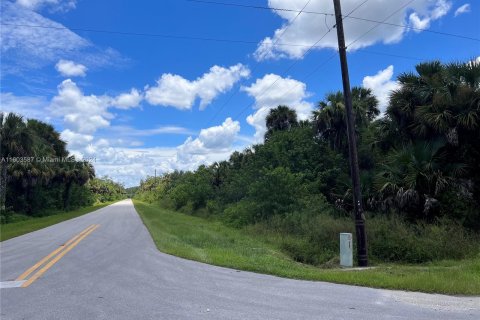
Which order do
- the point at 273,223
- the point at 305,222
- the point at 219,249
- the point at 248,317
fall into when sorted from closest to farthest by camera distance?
the point at 248,317, the point at 219,249, the point at 305,222, the point at 273,223

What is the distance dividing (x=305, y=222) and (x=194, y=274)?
34.4 ft

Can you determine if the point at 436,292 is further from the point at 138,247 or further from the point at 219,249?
the point at 138,247

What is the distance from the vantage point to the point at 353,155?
12953 mm

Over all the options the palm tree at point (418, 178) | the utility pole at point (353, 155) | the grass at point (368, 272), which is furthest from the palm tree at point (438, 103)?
the grass at point (368, 272)

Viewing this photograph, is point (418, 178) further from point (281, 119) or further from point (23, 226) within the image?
point (281, 119)

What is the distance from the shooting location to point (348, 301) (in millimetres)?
7188

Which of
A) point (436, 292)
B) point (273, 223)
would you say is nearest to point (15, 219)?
point (273, 223)

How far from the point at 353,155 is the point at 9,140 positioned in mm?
35072

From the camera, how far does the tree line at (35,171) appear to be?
38.8m

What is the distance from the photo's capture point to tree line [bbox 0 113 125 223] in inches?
1529

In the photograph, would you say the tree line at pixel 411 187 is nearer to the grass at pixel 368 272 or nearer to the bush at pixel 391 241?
the bush at pixel 391 241

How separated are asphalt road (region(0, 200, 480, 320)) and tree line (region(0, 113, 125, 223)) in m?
31.7

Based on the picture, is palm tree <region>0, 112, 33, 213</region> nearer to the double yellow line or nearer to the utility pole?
the double yellow line

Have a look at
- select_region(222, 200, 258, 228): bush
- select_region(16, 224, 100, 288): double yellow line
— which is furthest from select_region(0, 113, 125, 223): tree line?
select_region(16, 224, 100, 288): double yellow line
